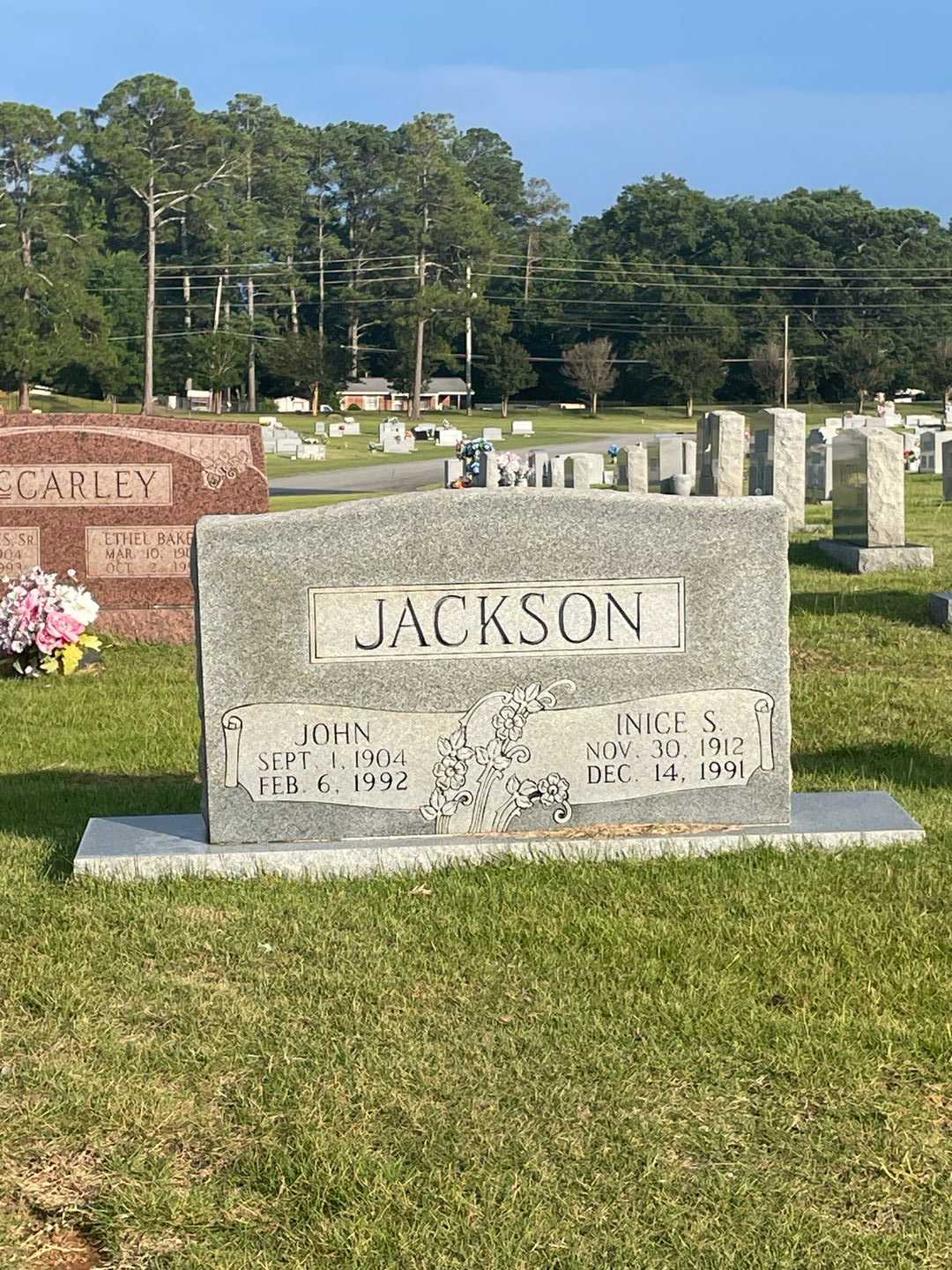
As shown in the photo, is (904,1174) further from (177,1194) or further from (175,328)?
(175,328)

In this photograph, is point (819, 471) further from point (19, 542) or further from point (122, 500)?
point (19, 542)

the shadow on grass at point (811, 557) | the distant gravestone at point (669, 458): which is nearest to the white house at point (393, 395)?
the distant gravestone at point (669, 458)

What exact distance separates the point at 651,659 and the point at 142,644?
7.20m

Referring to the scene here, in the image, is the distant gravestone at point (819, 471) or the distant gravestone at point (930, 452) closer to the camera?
the distant gravestone at point (819, 471)

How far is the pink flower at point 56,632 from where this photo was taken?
9867mm

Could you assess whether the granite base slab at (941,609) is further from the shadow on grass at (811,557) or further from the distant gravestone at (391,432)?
the distant gravestone at (391,432)

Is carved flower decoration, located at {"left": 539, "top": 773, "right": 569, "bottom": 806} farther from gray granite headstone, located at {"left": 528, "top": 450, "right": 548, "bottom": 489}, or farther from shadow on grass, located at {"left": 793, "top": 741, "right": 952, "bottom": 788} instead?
gray granite headstone, located at {"left": 528, "top": 450, "right": 548, "bottom": 489}

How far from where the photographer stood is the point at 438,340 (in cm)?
9275

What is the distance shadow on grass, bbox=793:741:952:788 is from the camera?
640cm

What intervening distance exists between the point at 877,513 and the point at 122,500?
6.17m

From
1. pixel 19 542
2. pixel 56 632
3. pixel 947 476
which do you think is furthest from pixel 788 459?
pixel 56 632

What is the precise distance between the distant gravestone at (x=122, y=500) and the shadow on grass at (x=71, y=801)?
4946 mm

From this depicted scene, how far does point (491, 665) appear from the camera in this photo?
16.4ft

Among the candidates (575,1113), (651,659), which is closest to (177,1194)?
(575,1113)
